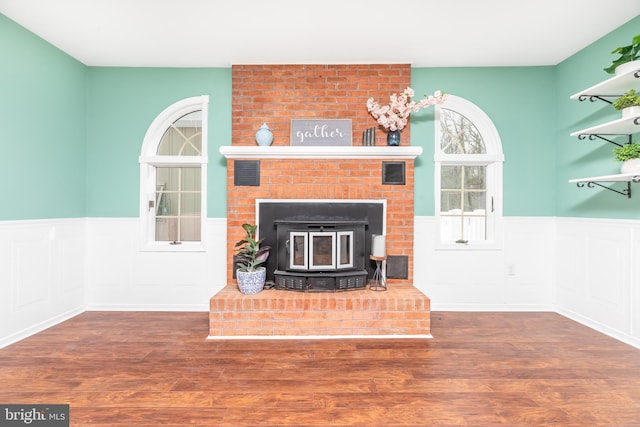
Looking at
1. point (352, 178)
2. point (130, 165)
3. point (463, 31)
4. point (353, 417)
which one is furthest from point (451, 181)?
point (130, 165)

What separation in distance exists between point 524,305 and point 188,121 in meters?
3.94

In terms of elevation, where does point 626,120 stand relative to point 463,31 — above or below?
below

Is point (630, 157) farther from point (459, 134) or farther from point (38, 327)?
point (38, 327)

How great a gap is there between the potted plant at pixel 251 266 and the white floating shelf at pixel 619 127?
2.77 m

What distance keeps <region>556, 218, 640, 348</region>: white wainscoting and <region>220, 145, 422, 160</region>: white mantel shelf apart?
1656mm

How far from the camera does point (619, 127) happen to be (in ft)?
8.28

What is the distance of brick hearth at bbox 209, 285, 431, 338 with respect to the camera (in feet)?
9.03

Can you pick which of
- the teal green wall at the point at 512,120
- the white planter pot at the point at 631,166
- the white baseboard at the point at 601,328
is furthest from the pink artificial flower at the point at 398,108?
the white baseboard at the point at 601,328

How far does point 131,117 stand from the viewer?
3.46 meters

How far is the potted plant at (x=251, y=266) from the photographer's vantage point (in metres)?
2.89

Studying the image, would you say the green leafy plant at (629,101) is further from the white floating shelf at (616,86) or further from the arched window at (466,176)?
the arched window at (466,176)

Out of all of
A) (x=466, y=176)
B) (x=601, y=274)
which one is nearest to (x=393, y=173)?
(x=466, y=176)

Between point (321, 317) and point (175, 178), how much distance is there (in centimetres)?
212

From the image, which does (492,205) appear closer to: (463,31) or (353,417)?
(463,31)
